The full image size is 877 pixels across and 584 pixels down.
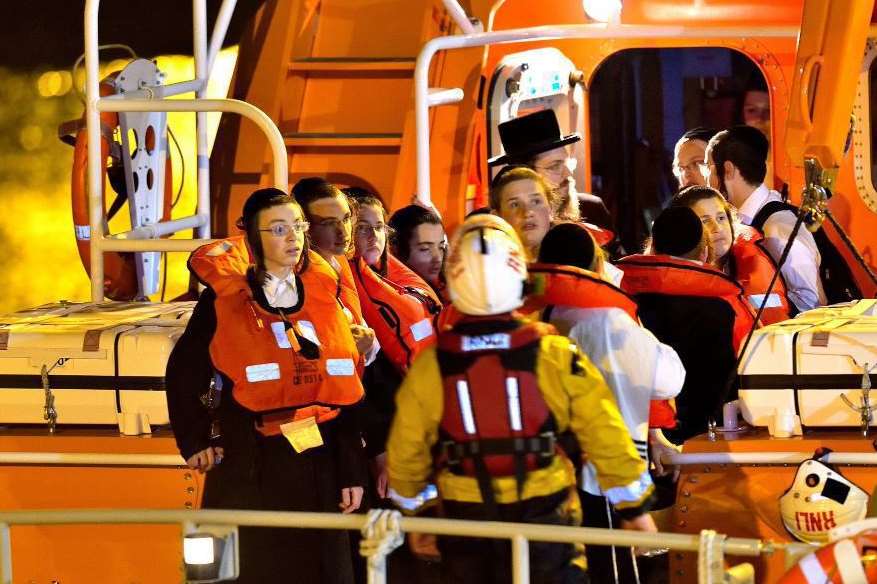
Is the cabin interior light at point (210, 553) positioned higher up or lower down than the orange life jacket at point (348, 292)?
lower down

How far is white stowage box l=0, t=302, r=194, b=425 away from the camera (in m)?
4.34

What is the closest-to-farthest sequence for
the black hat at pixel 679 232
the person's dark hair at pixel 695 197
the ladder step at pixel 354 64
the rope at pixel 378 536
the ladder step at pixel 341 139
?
1. the rope at pixel 378 536
2. the black hat at pixel 679 232
3. the person's dark hair at pixel 695 197
4. the ladder step at pixel 341 139
5. the ladder step at pixel 354 64

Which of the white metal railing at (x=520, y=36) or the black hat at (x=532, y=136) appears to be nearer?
the black hat at (x=532, y=136)

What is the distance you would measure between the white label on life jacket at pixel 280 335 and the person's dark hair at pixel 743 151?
79.3 inches

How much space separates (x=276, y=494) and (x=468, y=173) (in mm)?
2632

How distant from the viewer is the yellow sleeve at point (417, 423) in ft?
10.3

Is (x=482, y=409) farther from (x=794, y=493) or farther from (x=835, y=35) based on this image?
(x=835, y=35)

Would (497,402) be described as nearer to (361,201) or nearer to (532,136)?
(361,201)

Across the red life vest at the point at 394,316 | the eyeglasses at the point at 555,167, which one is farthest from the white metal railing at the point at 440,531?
the eyeglasses at the point at 555,167

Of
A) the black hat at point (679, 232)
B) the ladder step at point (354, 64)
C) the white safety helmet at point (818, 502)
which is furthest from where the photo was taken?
the ladder step at point (354, 64)

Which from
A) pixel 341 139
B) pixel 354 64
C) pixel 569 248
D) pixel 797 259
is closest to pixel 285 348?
pixel 569 248

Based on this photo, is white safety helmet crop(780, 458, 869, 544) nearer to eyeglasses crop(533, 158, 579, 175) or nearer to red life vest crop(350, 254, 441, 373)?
red life vest crop(350, 254, 441, 373)

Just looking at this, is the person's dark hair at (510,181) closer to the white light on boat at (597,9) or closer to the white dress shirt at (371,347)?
the white dress shirt at (371,347)

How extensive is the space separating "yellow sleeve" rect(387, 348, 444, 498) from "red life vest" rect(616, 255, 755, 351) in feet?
3.69
